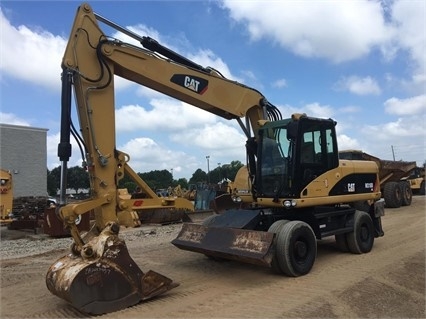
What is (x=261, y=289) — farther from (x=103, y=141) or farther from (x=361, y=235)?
(x=361, y=235)

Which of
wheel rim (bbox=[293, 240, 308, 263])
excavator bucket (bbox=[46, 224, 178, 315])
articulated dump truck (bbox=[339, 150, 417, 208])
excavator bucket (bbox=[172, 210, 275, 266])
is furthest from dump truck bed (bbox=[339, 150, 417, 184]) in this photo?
excavator bucket (bbox=[46, 224, 178, 315])

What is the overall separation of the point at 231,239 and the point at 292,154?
1.94 meters

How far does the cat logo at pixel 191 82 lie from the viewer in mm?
7234

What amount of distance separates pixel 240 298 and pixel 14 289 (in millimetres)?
3616

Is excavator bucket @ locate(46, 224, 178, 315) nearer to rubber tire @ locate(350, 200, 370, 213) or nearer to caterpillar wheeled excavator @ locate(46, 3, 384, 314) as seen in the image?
caterpillar wheeled excavator @ locate(46, 3, 384, 314)

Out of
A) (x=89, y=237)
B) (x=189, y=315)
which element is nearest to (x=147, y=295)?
(x=189, y=315)

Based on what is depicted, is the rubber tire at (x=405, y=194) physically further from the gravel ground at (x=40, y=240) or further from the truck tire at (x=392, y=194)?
the gravel ground at (x=40, y=240)

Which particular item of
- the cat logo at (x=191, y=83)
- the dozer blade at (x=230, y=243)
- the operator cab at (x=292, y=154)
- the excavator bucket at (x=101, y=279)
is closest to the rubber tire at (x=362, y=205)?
the operator cab at (x=292, y=154)

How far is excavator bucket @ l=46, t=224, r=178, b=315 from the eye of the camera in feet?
17.1

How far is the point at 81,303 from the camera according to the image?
519 centimetres

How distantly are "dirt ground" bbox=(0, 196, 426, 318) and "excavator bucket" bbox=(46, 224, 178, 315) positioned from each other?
0.17 metres

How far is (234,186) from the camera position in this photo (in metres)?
9.42

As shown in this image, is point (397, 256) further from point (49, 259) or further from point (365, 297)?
point (49, 259)

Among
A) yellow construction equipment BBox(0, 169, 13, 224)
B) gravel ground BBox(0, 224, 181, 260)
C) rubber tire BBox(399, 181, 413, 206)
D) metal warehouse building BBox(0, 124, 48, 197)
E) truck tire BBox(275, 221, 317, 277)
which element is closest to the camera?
truck tire BBox(275, 221, 317, 277)
